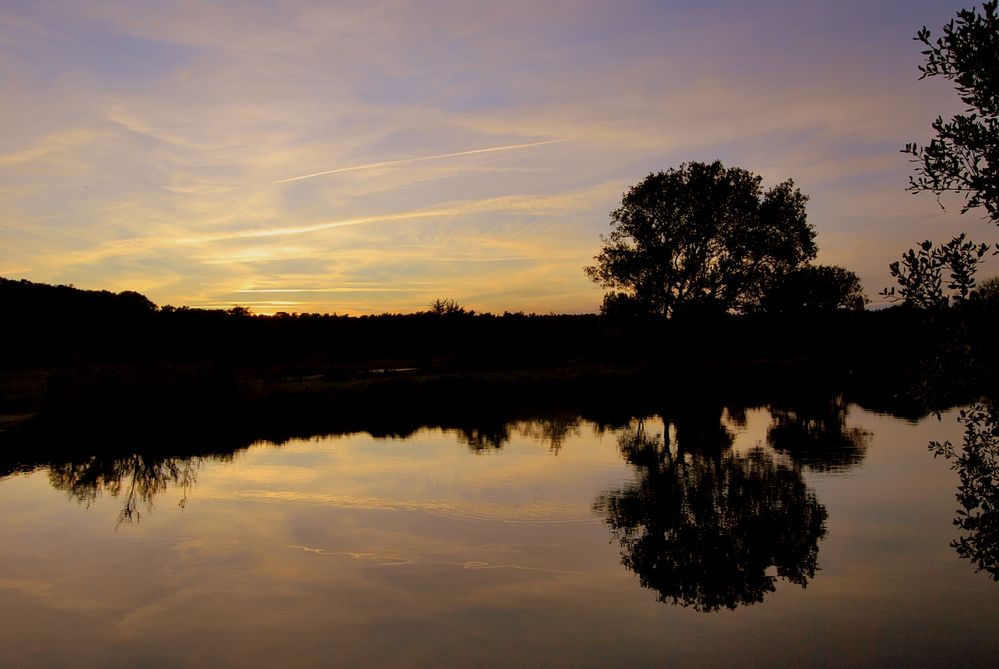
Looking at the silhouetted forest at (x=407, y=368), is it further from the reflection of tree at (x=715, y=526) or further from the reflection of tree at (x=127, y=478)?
the reflection of tree at (x=127, y=478)

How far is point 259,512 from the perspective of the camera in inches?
593

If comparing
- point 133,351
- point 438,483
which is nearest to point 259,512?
point 438,483

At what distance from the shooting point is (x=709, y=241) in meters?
54.8

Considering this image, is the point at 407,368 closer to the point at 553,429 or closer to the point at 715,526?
the point at 553,429

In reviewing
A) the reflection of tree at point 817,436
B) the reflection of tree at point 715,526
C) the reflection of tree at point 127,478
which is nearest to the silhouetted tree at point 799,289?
the reflection of tree at point 817,436

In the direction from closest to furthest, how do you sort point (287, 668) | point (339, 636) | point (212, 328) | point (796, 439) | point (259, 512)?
point (287, 668)
point (339, 636)
point (259, 512)
point (796, 439)
point (212, 328)

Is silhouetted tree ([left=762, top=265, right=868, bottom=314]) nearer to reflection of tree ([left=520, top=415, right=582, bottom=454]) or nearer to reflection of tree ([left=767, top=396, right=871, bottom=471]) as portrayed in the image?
reflection of tree ([left=767, top=396, right=871, bottom=471])

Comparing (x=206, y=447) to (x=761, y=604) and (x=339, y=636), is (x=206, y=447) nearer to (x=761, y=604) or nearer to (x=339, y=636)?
(x=339, y=636)

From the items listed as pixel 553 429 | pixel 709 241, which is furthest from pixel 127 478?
pixel 709 241

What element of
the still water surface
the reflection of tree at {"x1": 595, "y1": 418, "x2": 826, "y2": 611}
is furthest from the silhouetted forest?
the reflection of tree at {"x1": 595, "y1": 418, "x2": 826, "y2": 611}

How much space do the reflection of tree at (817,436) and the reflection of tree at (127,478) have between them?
14897mm

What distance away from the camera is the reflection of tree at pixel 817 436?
19.1 metres

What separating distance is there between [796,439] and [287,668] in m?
17.9

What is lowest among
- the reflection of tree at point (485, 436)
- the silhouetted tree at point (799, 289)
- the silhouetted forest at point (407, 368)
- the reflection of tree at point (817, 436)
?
the reflection of tree at point (817, 436)
